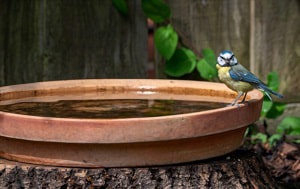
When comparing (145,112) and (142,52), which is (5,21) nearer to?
(142,52)

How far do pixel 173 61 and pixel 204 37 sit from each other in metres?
0.26

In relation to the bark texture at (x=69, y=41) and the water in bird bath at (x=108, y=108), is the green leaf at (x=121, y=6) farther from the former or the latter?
the water in bird bath at (x=108, y=108)

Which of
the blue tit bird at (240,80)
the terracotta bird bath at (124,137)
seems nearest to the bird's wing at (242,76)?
the blue tit bird at (240,80)

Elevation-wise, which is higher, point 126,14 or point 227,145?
point 126,14

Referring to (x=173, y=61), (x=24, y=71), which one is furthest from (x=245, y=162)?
(x=24, y=71)

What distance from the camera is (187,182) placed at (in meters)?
2.48

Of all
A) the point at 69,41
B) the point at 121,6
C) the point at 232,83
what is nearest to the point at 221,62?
the point at 232,83

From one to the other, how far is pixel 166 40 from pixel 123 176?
1781 mm

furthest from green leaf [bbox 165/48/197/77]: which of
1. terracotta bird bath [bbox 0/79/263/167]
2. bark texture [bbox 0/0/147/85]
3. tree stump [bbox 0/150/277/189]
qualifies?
tree stump [bbox 0/150/277/189]

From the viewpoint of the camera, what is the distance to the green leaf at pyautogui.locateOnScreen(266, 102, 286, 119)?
4141 millimetres

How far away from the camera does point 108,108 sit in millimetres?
2875

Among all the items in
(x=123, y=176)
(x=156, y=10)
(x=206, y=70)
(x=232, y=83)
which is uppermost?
(x=156, y=10)

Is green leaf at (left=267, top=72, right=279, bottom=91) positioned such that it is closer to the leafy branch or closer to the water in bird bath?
the leafy branch

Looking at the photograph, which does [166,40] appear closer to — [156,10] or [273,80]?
[156,10]
